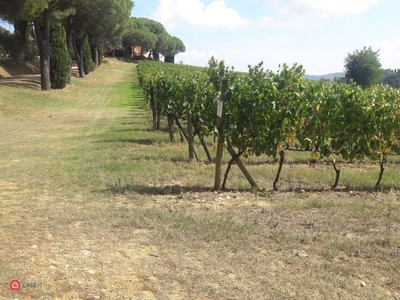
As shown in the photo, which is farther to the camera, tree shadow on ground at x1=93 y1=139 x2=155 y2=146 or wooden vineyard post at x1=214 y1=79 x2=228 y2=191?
tree shadow on ground at x1=93 y1=139 x2=155 y2=146

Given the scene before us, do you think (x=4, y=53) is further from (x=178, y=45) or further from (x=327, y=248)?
(x=178, y=45)

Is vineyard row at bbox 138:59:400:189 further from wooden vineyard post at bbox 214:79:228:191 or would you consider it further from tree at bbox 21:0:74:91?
tree at bbox 21:0:74:91

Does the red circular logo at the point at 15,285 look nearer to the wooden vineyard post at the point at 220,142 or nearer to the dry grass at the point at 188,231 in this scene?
the dry grass at the point at 188,231

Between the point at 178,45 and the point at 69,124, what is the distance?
3900 inches

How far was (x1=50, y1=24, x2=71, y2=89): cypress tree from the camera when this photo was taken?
101ft

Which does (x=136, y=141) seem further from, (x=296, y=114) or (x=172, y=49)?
(x=172, y=49)

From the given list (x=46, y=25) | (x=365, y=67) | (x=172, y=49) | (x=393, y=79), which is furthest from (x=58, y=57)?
(x=172, y=49)

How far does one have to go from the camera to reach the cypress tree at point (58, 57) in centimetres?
3083

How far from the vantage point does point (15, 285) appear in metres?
3.71

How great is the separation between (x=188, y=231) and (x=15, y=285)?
2066mm

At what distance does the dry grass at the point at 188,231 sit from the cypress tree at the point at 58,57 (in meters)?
21.9

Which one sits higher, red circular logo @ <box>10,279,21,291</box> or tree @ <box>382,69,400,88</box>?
tree @ <box>382,69,400,88</box>

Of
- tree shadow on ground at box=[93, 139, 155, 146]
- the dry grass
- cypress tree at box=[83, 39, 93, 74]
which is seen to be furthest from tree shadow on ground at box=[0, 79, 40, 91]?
the dry grass

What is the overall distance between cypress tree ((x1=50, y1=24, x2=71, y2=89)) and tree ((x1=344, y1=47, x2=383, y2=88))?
5038 cm
